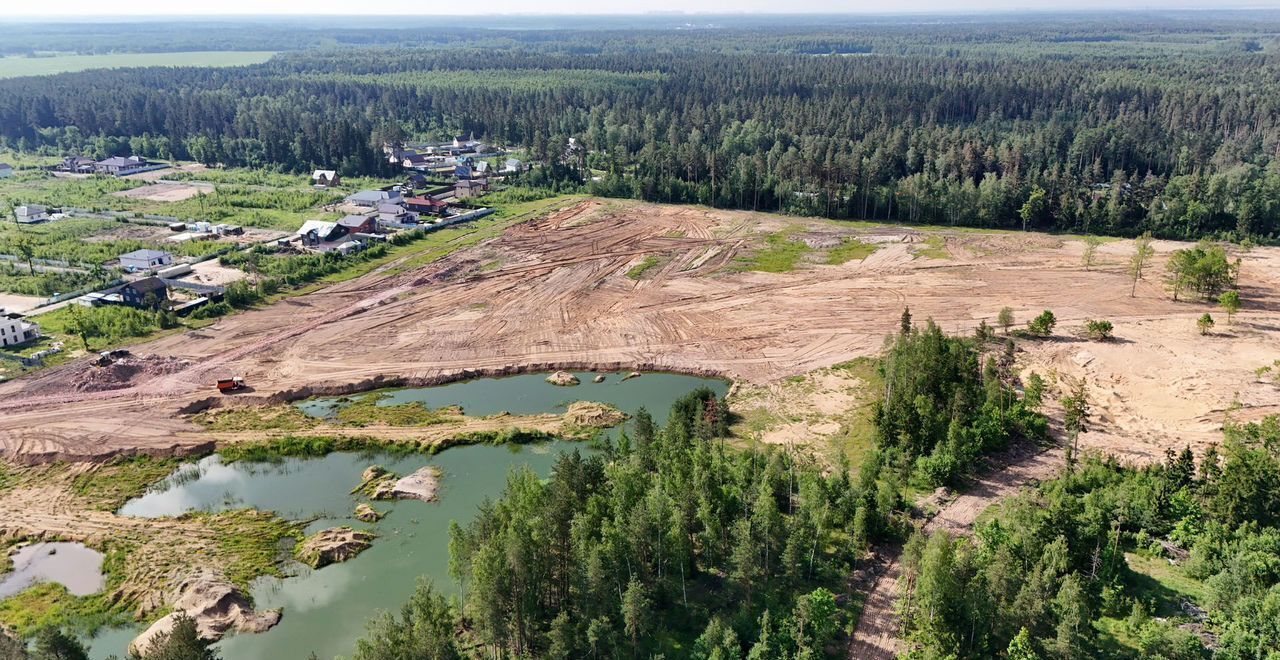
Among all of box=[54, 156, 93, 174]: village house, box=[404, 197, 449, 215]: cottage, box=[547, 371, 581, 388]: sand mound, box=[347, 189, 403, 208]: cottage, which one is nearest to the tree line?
box=[547, 371, 581, 388]: sand mound

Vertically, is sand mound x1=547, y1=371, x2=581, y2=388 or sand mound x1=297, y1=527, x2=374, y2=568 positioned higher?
sand mound x1=547, y1=371, x2=581, y2=388

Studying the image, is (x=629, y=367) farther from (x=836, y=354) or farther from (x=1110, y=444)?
(x=1110, y=444)

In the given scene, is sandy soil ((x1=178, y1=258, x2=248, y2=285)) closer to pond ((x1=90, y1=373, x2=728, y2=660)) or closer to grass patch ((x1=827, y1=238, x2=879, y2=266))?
pond ((x1=90, y1=373, x2=728, y2=660))

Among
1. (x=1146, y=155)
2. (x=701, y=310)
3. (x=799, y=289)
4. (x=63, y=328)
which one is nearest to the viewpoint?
(x=63, y=328)

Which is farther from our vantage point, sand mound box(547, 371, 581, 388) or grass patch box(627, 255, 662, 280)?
grass patch box(627, 255, 662, 280)

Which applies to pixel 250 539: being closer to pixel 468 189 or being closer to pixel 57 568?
pixel 57 568

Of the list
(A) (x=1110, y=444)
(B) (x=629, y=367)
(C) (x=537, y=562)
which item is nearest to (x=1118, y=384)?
(A) (x=1110, y=444)

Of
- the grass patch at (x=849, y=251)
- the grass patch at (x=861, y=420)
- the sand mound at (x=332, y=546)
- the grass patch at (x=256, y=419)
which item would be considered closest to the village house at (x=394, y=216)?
the grass patch at (x=256, y=419)
